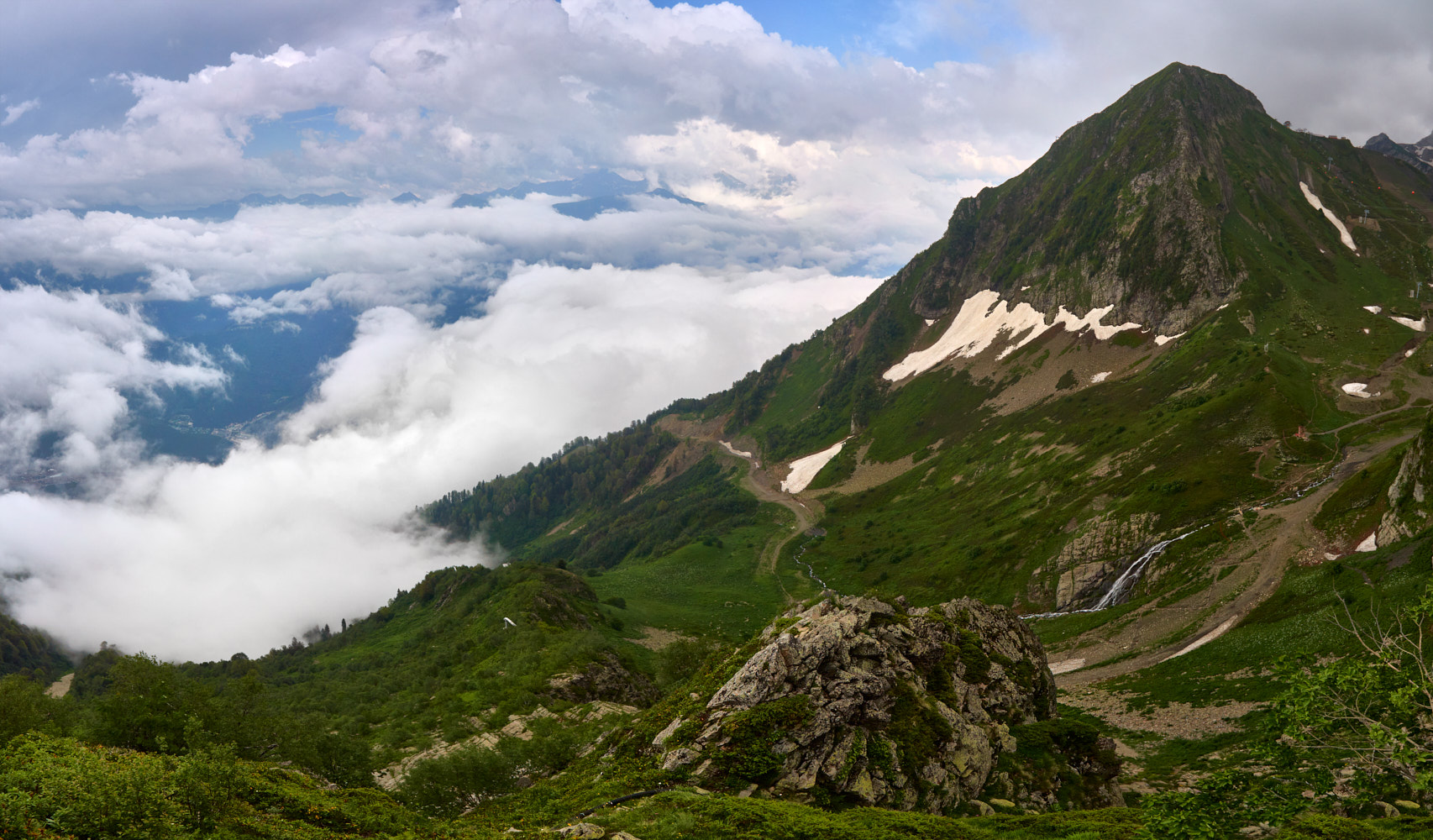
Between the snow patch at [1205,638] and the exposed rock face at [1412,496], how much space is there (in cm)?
1562

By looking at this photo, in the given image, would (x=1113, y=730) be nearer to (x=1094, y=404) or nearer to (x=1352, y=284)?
(x=1094, y=404)

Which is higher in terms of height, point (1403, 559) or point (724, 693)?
point (724, 693)

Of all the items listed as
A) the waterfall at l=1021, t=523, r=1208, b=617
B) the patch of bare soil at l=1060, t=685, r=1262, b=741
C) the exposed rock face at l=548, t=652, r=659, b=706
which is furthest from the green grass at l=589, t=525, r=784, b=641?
the patch of bare soil at l=1060, t=685, r=1262, b=741

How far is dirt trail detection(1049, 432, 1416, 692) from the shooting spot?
230ft

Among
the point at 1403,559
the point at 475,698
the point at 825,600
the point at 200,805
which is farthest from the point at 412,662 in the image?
the point at 1403,559

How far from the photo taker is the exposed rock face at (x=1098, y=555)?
9662cm

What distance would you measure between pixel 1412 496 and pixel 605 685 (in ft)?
281

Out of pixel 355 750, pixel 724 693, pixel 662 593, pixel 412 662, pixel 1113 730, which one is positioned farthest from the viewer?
pixel 662 593

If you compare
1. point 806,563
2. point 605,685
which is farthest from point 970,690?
point 806,563

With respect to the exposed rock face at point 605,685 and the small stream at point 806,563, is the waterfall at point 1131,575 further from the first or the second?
the small stream at point 806,563

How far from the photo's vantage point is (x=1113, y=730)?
5225 cm

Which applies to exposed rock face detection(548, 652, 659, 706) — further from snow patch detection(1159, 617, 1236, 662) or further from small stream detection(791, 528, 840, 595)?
small stream detection(791, 528, 840, 595)

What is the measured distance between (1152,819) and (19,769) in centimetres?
4016

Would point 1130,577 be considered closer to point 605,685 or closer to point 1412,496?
point 1412,496
